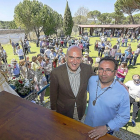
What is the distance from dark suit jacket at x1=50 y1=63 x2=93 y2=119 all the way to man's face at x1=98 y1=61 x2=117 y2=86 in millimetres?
487

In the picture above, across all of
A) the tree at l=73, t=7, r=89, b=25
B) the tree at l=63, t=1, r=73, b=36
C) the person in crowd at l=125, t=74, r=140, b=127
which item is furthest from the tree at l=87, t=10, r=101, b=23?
the person in crowd at l=125, t=74, r=140, b=127

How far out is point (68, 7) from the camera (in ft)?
97.2

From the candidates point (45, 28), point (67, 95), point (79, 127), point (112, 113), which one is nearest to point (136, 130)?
point (112, 113)

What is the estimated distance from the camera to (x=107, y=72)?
4.95ft

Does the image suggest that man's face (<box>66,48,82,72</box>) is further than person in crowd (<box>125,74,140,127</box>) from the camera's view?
No

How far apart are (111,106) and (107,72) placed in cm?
48

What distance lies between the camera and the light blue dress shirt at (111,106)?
1.40m

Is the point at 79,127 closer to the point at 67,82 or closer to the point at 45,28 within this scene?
the point at 67,82

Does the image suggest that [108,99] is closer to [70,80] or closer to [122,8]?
[70,80]

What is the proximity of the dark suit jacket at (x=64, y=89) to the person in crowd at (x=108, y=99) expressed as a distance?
0.30 metres

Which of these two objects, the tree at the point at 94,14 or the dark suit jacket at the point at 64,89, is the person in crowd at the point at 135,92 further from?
the tree at the point at 94,14

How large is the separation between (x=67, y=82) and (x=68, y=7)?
107 ft

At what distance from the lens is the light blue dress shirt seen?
1.40 meters

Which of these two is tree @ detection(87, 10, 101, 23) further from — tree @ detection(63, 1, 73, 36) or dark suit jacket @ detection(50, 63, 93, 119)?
dark suit jacket @ detection(50, 63, 93, 119)
